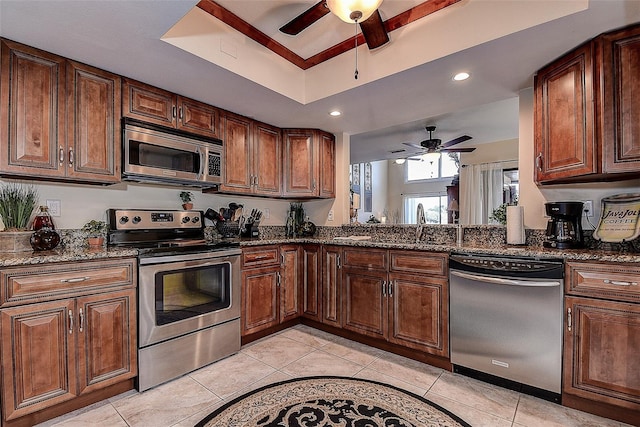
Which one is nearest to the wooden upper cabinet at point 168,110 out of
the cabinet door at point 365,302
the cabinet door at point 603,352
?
the cabinet door at point 365,302

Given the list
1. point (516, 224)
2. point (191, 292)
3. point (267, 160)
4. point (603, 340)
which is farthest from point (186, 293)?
point (603, 340)

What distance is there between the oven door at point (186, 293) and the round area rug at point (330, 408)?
682 millimetres

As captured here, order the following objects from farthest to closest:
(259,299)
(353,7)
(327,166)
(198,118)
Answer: (327,166) < (259,299) < (198,118) < (353,7)

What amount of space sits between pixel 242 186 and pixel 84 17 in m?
1.75

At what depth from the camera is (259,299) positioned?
113 inches

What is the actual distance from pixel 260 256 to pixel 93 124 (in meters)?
1.64

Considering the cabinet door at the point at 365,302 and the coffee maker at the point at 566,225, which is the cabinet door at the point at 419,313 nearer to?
the cabinet door at the point at 365,302

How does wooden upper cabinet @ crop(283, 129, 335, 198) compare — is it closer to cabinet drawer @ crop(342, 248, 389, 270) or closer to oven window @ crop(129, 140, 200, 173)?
cabinet drawer @ crop(342, 248, 389, 270)

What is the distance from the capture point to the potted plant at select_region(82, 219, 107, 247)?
86.0 inches

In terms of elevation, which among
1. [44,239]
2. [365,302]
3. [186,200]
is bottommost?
[365,302]

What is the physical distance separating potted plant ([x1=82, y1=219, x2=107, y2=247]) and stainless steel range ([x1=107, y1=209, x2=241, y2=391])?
7 cm

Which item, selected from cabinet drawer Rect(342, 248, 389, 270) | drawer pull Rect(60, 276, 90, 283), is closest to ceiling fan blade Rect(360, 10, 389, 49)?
cabinet drawer Rect(342, 248, 389, 270)

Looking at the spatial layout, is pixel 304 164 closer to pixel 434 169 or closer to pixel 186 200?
pixel 186 200

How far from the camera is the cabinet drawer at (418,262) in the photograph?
7.68 ft
